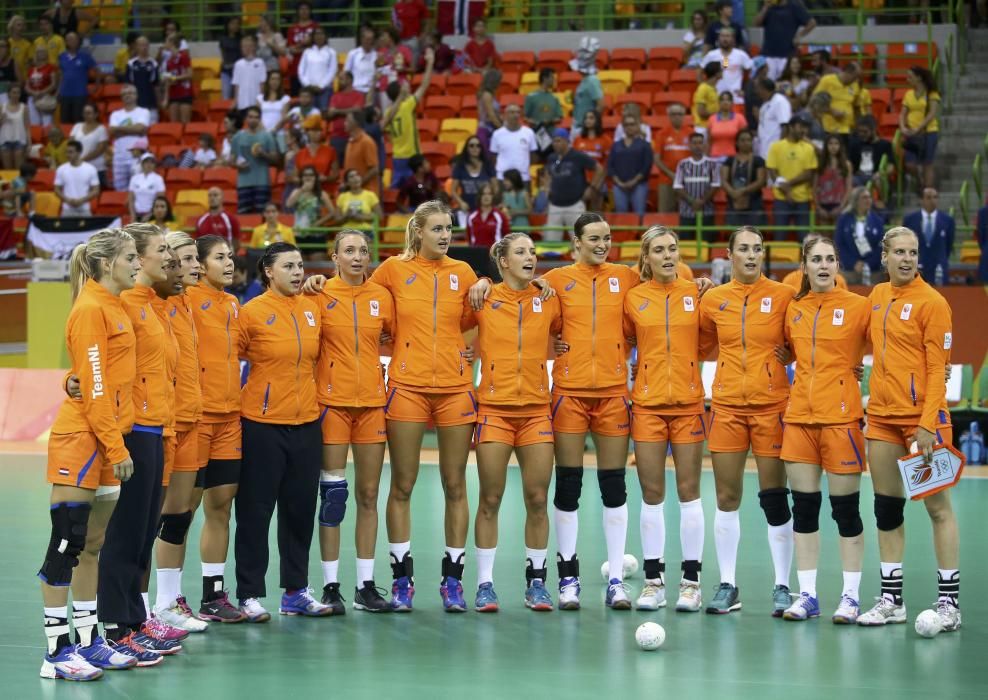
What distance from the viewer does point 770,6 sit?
20.1 metres

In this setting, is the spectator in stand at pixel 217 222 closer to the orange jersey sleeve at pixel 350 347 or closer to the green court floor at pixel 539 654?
the green court floor at pixel 539 654

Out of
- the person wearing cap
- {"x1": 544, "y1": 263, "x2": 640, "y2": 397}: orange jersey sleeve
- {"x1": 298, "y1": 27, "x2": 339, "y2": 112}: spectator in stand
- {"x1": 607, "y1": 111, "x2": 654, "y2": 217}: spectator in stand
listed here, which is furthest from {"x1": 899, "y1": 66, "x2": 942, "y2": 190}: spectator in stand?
{"x1": 544, "y1": 263, "x2": 640, "y2": 397}: orange jersey sleeve

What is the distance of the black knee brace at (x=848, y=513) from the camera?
7.98 meters

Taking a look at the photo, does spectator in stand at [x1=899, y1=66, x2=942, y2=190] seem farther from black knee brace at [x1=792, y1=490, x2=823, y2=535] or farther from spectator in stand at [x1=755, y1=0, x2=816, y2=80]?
black knee brace at [x1=792, y1=490, x2=823, y2=535]

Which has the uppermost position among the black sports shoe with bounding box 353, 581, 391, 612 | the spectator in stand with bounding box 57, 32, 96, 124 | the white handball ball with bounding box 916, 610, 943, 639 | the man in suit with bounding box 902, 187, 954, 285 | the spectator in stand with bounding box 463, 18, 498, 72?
the spectator in stand with bounding box 463, 18, 498, 72

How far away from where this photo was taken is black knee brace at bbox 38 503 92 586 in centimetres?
650

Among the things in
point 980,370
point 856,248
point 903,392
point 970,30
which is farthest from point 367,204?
point 903,392

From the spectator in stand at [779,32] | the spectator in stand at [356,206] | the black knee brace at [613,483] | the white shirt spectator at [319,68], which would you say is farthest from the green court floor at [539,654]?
the white shirt spectator at [319,68]

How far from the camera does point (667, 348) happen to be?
8.30 metres

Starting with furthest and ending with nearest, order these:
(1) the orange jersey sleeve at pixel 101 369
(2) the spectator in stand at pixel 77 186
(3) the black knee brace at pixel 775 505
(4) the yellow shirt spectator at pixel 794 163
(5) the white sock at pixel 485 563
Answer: (2) the spectator in stand at pixel 77 186
(4) the yellow shirt spectator at pixel 794 163
(5) the white sock at pixel 485 563
(3) the black knee brace at pixel 775 505
(1) the orange jersey sleeve at pixel 101 369

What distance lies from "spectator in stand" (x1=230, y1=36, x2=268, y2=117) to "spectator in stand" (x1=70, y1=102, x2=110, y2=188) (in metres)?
2.18

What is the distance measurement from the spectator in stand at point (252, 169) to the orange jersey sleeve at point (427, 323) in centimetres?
1235

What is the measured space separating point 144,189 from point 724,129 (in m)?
8.15

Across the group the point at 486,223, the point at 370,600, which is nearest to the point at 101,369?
the point at 370,600
